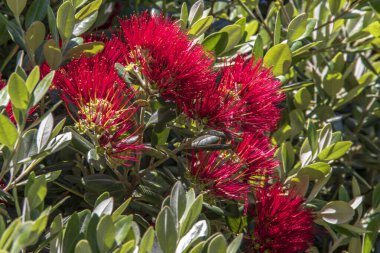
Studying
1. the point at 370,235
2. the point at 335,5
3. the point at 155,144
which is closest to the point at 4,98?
the point at 155,144

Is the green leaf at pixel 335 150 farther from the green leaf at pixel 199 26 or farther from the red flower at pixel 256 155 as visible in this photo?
the green leaf at pixel 199 26

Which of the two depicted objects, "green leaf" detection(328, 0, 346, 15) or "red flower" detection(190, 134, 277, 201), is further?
"green leaf" detection(328, 0, 346, 15)

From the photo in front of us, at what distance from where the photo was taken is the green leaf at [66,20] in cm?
138

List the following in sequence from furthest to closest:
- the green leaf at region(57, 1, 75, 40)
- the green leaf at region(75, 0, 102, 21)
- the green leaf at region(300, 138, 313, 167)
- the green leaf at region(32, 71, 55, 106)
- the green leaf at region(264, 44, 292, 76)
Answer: the green leaf at region(300, 138, 313, 167), the green leaf at region(264, 44, 292, 76), the green leaf at region(75, 0, 102, 21), the green leaf at region(57, 1, 75, 40), the green leaf at region(32, 71, 55, 106)

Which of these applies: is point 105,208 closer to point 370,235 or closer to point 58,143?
point 58,143

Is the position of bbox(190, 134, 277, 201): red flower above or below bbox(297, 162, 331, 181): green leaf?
above

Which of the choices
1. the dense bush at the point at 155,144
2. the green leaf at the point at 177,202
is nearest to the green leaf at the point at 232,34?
the dense bush at the point at 155,144

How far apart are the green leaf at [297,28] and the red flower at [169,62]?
1.30ft

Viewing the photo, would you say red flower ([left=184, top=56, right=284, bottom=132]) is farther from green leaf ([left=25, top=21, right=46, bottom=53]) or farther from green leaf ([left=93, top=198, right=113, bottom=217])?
green leaf ([left=25, top=21, right=46, bottom=53])

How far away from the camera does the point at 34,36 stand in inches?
56.8

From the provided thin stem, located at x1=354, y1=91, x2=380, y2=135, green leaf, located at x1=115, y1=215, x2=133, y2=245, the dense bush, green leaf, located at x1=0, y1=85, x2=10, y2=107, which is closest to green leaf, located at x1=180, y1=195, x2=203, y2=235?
the dense bush

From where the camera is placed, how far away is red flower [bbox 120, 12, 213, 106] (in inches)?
50.8

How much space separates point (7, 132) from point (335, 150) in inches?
30.5

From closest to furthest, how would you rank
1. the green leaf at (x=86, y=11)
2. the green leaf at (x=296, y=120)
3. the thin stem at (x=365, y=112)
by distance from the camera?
1. the green leaf at (x=86, y=11)
2. the green leaf at (x=296, y=120)
3. the thin stem at (x=365, y=112)
